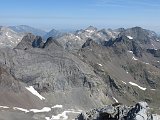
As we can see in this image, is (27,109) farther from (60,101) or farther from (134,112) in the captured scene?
(134,112)

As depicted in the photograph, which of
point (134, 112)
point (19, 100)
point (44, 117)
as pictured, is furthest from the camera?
point (19, 100)

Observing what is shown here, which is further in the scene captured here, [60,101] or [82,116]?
[60,101]

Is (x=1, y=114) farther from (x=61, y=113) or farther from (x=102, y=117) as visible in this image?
(x=102, y=117)

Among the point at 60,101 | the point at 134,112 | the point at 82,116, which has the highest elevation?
the point at 134,112

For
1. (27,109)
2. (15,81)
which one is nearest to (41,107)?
(27,109)

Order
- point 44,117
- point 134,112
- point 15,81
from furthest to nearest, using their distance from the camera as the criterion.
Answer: point 15,81
point 44,117
point 134,112

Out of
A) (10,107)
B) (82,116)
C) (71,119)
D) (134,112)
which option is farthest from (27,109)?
(134,112)

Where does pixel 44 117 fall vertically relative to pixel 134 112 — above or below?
below
